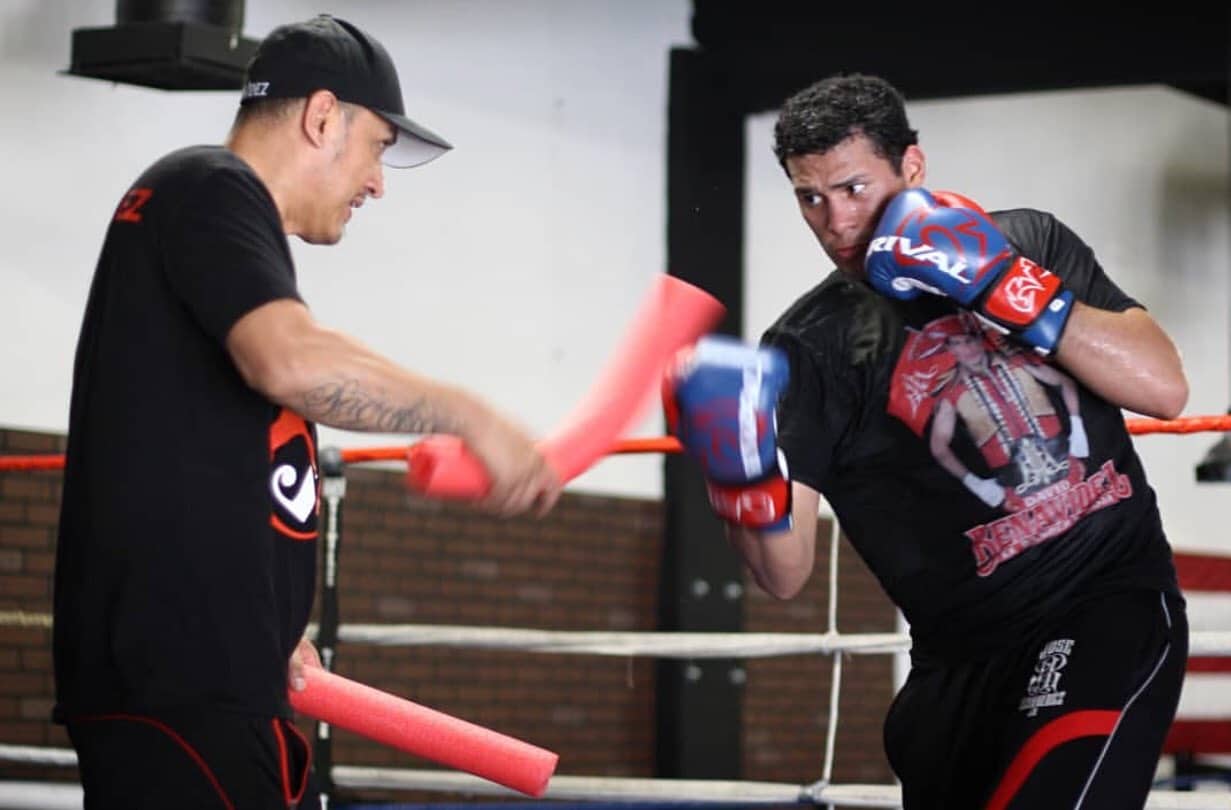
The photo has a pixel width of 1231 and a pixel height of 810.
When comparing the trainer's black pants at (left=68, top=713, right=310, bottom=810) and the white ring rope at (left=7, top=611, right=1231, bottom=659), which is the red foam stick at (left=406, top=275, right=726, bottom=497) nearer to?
the trainer's black pants at (left=68, top=713, right=310, bottom=810)

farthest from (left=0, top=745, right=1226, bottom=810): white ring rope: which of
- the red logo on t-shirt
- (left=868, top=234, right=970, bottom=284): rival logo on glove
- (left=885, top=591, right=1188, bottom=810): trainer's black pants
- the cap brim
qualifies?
the red logo on t-shirt

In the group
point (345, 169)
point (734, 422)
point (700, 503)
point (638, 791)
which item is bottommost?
point (638, 791)

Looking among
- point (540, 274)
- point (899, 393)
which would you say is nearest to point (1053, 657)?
point (899, 393)

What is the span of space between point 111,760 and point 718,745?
5236 mm

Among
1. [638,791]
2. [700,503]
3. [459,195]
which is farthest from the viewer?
[700,503]

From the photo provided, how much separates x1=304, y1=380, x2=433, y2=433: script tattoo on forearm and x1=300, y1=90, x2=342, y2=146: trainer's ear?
346mm

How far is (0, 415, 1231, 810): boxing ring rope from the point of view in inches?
128

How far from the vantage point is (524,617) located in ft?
21.4

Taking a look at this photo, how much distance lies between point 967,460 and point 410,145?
2.85 feet

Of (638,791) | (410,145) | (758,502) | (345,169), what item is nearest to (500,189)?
(638,791)

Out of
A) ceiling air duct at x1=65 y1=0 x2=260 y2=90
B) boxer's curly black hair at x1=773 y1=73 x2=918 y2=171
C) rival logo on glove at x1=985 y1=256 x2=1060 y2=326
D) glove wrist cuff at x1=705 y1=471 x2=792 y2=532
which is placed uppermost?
ceiling air duct at x1=65 y1=0 x2=260 y2=90

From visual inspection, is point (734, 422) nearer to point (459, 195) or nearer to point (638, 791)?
point (638, 791)

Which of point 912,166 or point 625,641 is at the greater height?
point 912,166

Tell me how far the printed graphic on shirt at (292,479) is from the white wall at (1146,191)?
6.24 m
